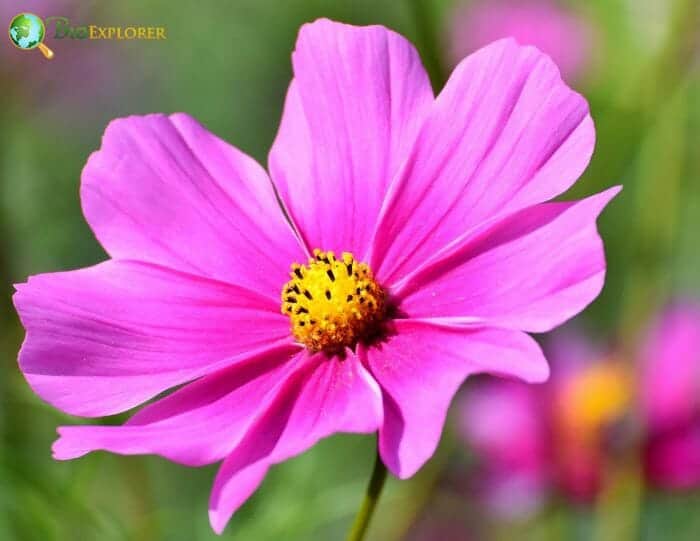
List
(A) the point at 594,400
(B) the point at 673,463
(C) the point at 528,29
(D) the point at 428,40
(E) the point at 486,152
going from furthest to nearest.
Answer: (C) the point at 528,29, (A) the point at 594,400, (B) the point at 673,463, (D) the point at 428,40, (E) the point at 486,152

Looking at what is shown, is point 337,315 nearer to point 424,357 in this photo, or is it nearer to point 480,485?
point 424,357

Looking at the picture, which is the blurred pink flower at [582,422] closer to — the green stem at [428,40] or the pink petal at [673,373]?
the pink petal at [673,373]

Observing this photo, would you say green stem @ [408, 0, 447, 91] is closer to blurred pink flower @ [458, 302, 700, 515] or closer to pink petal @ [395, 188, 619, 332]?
pink petal @ [395, 188, 619, 332]

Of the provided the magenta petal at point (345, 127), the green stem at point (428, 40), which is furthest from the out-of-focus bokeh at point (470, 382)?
the magenta petal at point (345, 127)

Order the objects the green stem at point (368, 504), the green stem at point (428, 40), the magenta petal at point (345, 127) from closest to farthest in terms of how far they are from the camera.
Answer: the green stem at point (368, 504), the magenta petal at point (345, 127), the green stem at point (428, 40)

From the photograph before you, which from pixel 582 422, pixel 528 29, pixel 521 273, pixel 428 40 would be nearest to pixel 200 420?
pixel 521 273

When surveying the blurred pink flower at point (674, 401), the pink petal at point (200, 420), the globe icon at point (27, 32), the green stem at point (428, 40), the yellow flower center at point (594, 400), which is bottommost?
the yellow flower center at point (594, 400)

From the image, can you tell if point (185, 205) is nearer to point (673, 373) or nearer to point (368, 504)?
point (368, 504)

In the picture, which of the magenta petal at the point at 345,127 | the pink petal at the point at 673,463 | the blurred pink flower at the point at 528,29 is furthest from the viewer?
the blurred pink flower at the point at 528,29
